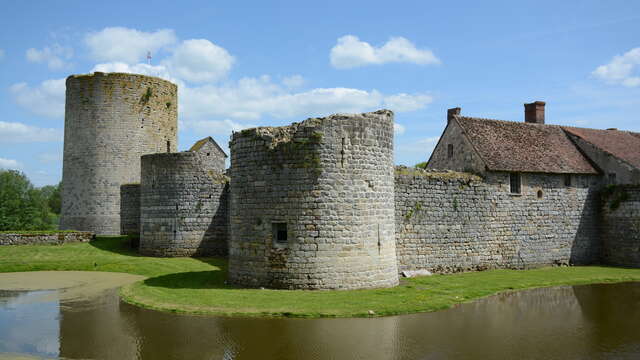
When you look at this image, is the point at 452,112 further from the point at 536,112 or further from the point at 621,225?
the point at 621,225

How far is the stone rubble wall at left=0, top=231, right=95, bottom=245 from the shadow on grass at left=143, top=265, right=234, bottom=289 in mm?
10163

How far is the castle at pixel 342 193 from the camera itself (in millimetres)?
17094

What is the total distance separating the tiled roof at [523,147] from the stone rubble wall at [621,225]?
1.78 m

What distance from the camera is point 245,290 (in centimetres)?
1700

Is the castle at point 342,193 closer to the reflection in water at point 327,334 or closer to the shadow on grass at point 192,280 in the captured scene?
the shadow on grass at point 192,280

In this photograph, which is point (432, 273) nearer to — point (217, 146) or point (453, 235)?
point (453, 235)

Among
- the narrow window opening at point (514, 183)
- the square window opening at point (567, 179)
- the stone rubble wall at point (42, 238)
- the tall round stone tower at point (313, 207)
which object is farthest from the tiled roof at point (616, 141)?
the stone rubble wall at point (42, 238)

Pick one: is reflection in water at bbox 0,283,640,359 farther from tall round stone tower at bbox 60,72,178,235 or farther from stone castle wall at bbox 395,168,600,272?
tall round stone tower at bbox 60,72,178,235

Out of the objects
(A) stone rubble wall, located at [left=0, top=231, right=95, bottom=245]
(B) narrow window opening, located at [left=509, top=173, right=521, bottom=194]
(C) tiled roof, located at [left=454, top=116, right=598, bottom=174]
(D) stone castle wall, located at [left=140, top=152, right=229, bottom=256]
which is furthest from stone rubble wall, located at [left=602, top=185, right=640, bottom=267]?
(A) stone rubble wall, located at [left=0, top=231, right=95, bottom=245]

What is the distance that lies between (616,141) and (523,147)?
7.59 meters

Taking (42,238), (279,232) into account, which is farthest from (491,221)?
(42,238)

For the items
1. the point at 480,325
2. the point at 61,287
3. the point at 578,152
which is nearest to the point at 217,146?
the point at 61,287

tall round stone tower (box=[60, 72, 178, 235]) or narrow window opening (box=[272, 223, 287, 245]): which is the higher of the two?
tall round stone tower (box=[60, 72, 178, 235])

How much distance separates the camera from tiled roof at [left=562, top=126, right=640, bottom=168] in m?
28.2
